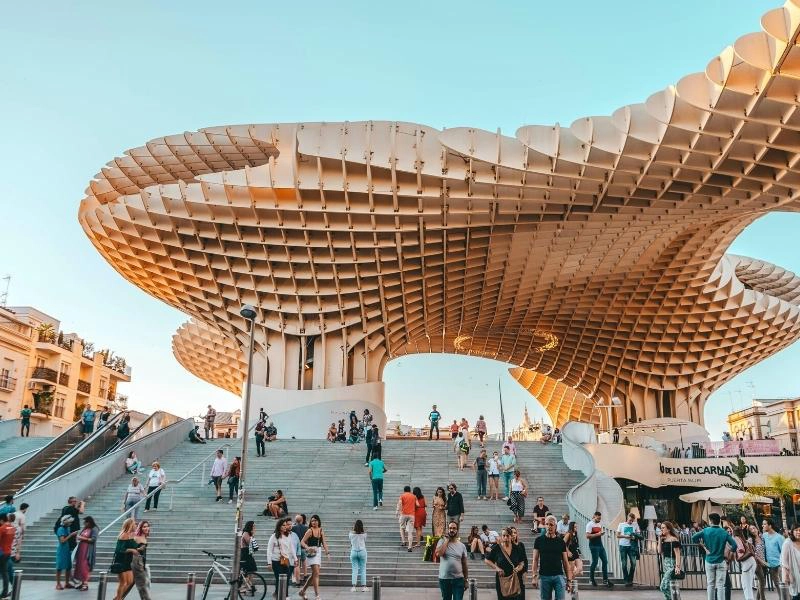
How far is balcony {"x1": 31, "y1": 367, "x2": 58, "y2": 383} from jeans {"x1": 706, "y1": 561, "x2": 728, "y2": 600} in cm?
4581

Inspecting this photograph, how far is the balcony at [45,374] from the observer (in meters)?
47.5

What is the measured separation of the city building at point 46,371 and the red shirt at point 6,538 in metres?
35.7

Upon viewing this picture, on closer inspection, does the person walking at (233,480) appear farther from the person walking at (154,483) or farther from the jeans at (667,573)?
the jeans at (667,573)

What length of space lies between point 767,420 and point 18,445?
76.0 metres

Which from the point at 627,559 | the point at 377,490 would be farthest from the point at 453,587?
the point at 377,490

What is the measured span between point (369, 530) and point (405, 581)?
107 inches

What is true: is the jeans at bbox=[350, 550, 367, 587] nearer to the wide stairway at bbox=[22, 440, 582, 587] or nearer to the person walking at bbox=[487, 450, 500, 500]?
the wide stairway at bbox=[22, 440, 582, 587]

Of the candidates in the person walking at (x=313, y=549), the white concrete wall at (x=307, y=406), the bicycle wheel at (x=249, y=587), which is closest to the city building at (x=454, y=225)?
the white concrete wall at (x=307, y=406)

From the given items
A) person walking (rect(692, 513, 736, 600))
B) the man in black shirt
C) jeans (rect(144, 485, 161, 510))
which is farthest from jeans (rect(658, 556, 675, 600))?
jeans (rect(144, 485, 161, 510))

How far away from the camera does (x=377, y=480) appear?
18.7 metres

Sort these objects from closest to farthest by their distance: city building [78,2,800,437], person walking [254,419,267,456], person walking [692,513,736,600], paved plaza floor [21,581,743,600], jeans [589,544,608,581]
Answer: person walking [692,513,736,600] < paved plaza floor [21,581,743,600] < jeans [589,544,608,581] < city building [78,2,800,437] < person walking [254,419,267,456]

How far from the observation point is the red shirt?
39.6 feet

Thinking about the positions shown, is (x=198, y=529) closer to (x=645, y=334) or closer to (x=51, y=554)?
(x=51, y=554)

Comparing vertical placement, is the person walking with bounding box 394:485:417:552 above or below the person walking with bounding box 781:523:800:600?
above
